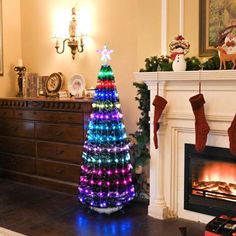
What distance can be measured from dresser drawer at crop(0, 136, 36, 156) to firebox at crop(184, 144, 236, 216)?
198 cm

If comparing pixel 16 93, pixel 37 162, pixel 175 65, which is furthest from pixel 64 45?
pixel 175 65

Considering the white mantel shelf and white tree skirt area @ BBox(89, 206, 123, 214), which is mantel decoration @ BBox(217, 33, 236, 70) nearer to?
the white mantel shelf

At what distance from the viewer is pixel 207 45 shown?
138 inches

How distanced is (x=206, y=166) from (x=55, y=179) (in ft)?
5.97

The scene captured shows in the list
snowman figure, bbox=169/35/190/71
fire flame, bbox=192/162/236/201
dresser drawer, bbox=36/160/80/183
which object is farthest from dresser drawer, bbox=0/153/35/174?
snowman figure, bbox=169/35/190/71

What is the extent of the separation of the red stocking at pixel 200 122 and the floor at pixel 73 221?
721 millimetres

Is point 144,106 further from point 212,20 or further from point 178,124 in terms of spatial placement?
point 212,20

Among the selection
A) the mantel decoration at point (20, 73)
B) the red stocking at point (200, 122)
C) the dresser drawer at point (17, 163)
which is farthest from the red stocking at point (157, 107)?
the mantel decoration at point (20, 73)

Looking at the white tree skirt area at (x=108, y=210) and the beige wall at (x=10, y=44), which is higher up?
the beige wall at (x=10, y=44)

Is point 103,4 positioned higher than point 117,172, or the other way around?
point 103,4

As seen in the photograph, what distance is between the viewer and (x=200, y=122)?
10.3 ft

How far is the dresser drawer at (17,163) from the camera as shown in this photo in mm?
4512

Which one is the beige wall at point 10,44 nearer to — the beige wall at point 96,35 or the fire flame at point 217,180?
the beige wall at point 96,35

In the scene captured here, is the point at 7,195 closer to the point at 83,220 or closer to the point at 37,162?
the point at 37,162
